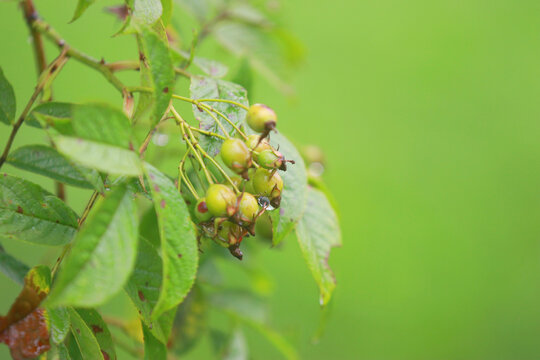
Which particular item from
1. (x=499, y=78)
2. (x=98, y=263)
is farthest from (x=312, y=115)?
(x=98, y=263)

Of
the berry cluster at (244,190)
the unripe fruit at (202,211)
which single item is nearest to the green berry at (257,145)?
the berry cluster at (244,190)

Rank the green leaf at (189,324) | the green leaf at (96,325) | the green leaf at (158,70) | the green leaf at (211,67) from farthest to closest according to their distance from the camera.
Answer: the green leaf at (189,324), the green leaf at (211,67), the green leaf at (96,325), the green leaf at (158,70)

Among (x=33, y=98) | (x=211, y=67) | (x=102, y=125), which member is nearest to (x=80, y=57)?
(x=33, y=98)

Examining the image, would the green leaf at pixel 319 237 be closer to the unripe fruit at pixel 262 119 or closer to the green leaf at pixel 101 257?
the unripe fruit at pixel 262 119

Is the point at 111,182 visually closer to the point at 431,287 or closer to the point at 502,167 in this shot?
the point at 431,287

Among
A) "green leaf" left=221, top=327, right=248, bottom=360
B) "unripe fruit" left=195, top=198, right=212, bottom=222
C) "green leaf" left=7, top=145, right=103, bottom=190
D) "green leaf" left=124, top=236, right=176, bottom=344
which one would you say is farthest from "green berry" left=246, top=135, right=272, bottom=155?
"green leaf" left=221, top=327, right=248, bottom=360

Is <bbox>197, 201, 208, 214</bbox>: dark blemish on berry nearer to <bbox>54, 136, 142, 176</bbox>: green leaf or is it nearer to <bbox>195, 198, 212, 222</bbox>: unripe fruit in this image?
<bbox>195, 198, 212, 222</bbox>: unripe fruit
